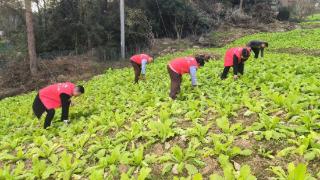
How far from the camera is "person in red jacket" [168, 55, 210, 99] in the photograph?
36.1 feet

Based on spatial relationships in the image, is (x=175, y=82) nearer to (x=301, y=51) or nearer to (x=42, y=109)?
(x=42, y=109)

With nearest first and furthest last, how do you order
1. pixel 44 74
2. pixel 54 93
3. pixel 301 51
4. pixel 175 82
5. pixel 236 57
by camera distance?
pixel 54 93 → pixel 175 82 → pixel 236 57 → pixel 301 51 → pixel 44 74

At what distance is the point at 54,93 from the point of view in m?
10.2

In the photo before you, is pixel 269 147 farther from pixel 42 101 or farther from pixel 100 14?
pixel 100 14

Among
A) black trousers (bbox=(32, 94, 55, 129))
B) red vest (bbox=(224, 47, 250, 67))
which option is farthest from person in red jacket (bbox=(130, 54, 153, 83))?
black trousers (bbox=(32, 94, 55, 129))

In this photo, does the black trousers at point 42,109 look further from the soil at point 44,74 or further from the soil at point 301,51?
the soil at point 301,51

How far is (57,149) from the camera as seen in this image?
8586 mm

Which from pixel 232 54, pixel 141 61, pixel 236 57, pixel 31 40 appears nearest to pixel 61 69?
pixel 31 40

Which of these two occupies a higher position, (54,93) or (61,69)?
(54,93)

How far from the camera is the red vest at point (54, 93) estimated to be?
398 inches

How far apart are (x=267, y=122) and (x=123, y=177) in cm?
335

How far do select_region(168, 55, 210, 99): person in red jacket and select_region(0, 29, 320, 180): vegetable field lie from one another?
377 mm

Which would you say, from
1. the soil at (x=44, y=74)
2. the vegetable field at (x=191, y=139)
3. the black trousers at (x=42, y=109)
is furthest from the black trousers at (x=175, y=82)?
the soil at (x=44, y=74)

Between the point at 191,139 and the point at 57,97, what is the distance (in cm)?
474
